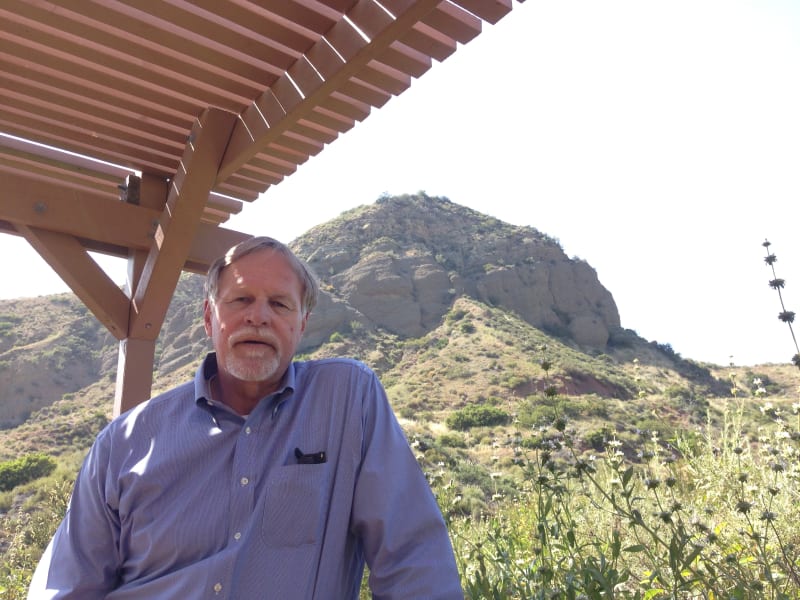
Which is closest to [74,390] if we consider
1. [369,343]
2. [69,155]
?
[369,343]

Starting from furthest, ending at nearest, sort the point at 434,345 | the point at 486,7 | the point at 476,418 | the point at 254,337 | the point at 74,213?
the point at 434,345 → the point at 476,418 → the point at 74,213 → the point at 486,7 → the point at 254,337

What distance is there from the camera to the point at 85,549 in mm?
1476

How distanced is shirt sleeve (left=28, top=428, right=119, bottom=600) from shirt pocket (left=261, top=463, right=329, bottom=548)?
417 mm

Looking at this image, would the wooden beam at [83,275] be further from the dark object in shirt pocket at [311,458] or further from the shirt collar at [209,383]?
the dark object in shirt pocket at [311,458]

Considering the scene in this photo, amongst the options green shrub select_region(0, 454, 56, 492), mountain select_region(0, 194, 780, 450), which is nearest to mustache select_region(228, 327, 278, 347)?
green shrub select_region(0, 454, 56, 492)

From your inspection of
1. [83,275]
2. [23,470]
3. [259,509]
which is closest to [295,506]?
[259,509]

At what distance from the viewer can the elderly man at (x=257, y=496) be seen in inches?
52.7

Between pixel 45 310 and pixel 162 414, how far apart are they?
160ft

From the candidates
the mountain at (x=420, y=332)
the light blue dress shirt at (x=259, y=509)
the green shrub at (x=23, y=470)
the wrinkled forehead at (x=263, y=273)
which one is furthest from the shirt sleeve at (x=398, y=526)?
the mountain at (x=420, y=332)

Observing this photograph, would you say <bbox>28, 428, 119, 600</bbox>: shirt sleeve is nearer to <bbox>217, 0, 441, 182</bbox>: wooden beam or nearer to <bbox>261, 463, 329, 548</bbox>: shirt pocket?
<bbox>261, 463, 329, 548</bbox>: shirt pocket

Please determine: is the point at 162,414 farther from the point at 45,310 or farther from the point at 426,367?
the point at 45,310

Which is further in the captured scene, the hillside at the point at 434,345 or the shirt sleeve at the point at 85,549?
the hillside at the point at 434,345

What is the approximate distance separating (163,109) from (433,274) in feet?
150

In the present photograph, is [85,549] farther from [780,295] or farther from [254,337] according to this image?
[780,295]
